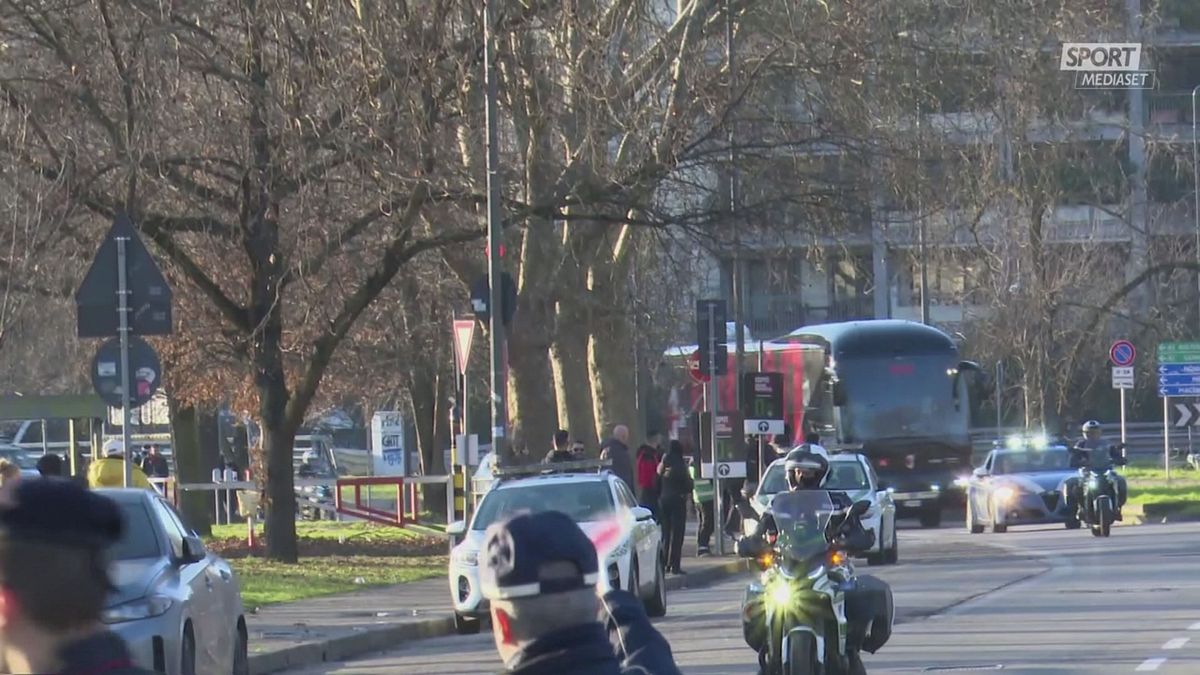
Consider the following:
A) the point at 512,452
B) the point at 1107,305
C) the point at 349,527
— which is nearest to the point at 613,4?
the point at 512,452

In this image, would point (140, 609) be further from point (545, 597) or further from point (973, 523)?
point (973, 523)

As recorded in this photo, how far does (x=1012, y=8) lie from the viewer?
26.9 meters

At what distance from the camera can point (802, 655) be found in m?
10.9

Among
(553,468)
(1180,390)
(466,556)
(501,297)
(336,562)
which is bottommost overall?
(336,562)

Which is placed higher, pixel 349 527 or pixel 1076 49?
pixel 1076 49

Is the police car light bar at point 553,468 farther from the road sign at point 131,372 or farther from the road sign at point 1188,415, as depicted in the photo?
the road sign at point 1188,415

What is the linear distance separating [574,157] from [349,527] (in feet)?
47.2

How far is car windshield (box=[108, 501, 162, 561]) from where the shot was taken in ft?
41.5

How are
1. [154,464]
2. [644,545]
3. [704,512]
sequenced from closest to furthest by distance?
[644,545] → [704,512] → [154,464]

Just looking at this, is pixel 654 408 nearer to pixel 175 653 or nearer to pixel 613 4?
pixel 613 4

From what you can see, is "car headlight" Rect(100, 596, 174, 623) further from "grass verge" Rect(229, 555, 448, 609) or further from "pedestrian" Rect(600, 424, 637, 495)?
"pedestrian" Rect(600, 424, 637, 495)

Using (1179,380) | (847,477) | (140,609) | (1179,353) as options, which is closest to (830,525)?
(140,609)

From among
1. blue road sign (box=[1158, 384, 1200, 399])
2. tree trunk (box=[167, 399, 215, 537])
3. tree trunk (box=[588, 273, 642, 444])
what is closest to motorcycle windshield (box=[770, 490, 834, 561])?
tree trunk (box=[588, 273, 642, 444])

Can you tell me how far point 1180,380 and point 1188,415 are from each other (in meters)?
1.01
